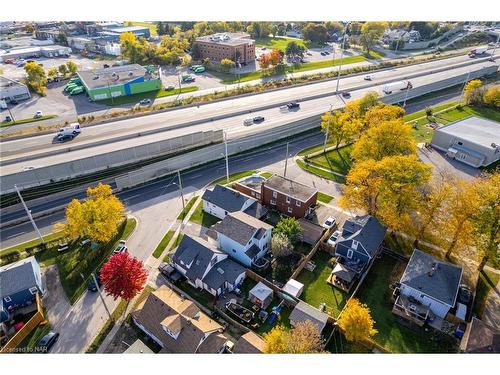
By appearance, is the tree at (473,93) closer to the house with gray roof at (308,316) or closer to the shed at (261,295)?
the house with gray roof at (308,316)

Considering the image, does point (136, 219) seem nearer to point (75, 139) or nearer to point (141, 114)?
point (75, 139)

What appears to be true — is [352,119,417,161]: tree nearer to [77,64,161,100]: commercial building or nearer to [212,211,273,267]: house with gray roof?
[212,211,273,267]: house with gray roof

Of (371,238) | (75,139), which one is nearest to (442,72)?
(371,238)

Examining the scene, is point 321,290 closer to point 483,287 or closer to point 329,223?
point 329,223

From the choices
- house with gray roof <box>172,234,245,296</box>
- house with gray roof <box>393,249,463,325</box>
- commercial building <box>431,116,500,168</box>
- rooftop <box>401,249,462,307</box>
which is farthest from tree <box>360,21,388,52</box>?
house with gray roof <box>172,234,245,296</box>

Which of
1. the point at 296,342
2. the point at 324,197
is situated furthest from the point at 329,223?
the point at 296,342

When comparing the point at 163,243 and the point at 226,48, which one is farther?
the point at 226,48

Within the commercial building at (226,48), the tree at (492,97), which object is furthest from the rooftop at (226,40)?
the tree at (492,97)
